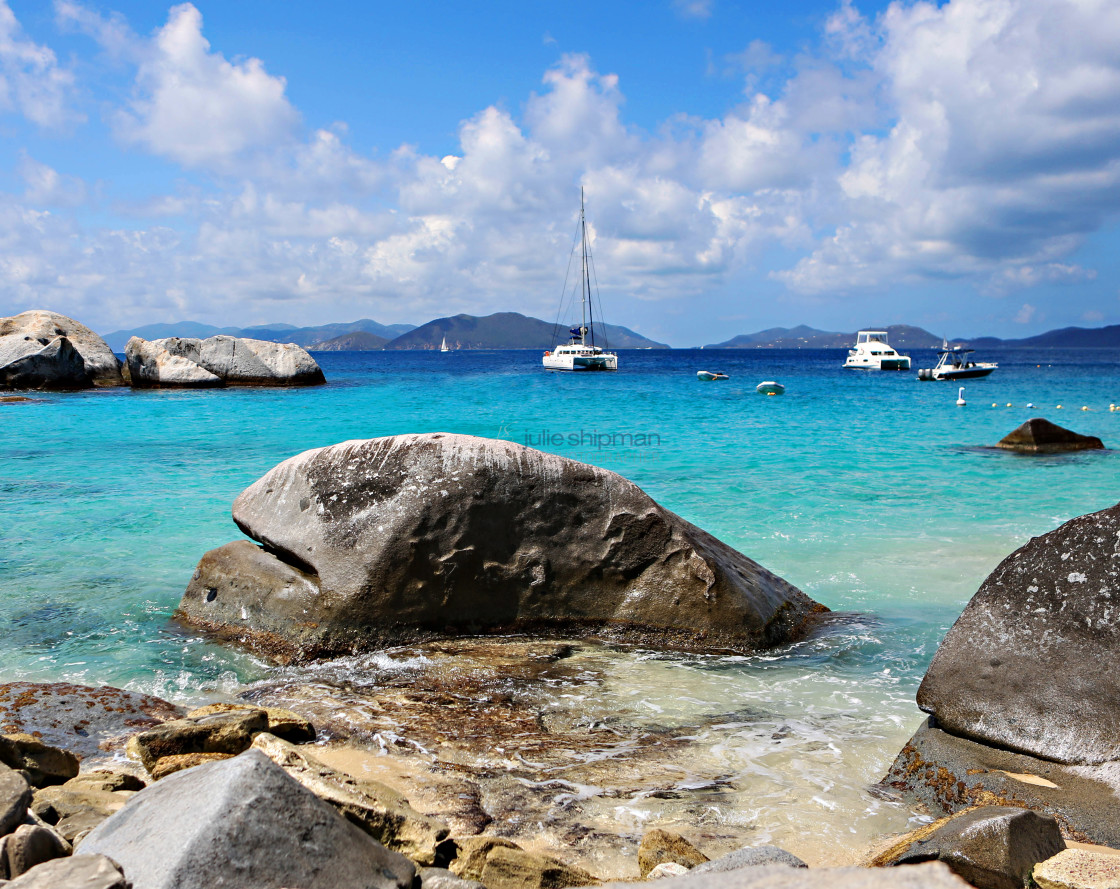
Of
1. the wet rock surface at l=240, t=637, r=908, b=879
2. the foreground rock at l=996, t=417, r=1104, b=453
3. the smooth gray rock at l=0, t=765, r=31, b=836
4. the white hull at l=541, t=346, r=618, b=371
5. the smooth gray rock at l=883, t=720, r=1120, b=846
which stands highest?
the white hull at l=541, t=346, r=618, b=371

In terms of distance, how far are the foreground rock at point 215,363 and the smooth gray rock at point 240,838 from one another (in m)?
41.3

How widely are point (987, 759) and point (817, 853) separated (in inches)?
47.8

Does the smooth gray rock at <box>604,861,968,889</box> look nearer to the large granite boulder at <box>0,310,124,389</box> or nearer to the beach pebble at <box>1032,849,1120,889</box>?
the beach pebble at <box>1032,849,1120,889</box>

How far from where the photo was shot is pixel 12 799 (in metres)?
2.96

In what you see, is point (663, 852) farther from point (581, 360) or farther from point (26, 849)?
point (581, 360)

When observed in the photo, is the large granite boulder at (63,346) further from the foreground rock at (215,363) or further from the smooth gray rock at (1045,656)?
the smooth gray rock at (1045,656)

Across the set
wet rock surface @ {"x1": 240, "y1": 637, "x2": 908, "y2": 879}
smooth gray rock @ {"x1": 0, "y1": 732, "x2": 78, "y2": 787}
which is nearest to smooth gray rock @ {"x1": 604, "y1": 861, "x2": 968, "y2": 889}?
wet rock surface @ {"x1": 240, "y1": 637, "x2": 908, "y2": 879}

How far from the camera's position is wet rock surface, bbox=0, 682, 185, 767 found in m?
4.48

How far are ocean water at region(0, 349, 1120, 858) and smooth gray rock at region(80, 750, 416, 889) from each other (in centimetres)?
165

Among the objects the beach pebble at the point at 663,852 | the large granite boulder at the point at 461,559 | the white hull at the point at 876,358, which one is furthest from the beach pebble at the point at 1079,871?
the white hull at the point at 876,358

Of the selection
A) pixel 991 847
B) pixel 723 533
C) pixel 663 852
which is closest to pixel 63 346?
pixel 723 533

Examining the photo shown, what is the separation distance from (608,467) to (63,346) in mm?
32178

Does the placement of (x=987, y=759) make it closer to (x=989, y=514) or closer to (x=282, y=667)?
(x=282, y=667)

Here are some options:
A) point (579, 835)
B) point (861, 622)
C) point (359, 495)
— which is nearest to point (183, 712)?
point (359, 495)
